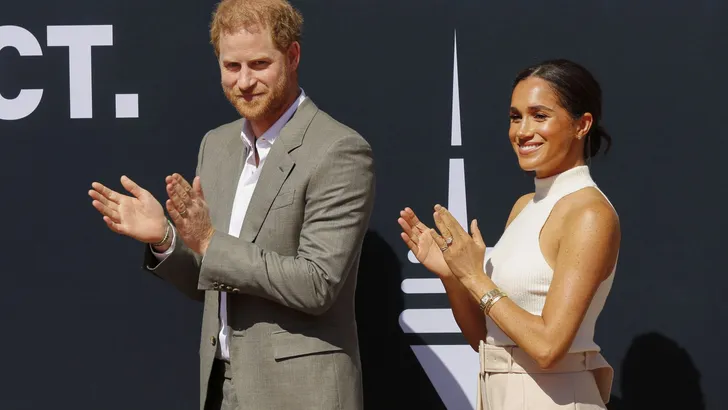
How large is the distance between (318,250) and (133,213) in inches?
17.9

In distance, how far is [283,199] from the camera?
8.55 feet

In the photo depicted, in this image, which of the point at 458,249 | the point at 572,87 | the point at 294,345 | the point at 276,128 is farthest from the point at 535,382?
the point at 276,128

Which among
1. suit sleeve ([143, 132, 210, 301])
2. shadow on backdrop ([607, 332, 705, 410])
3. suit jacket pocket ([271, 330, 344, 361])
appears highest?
suit sleeve ([143, 132, 210, 301])

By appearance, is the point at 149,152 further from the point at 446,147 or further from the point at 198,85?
the point at 446,147

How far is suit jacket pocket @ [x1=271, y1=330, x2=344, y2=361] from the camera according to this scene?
8.56ft

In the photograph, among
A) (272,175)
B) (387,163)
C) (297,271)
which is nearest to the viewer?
(297,271)

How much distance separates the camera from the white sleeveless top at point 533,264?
8.05ft

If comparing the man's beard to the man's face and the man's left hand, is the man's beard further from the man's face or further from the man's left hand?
the man's left hand

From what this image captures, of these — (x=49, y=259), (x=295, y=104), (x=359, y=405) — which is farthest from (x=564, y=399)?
(x=49, y=259)

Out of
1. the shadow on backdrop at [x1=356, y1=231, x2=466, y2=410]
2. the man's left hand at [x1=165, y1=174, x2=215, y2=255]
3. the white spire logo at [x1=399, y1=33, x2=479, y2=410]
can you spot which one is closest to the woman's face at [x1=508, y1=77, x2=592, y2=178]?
the man's left hand at [x1=165, y1=174, x2=215, y2=255]

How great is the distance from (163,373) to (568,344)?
1652mm

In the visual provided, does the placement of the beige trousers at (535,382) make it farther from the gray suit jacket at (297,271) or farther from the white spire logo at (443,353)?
the white spire logo at (443,353)

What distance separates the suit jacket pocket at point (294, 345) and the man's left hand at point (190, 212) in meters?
0.30

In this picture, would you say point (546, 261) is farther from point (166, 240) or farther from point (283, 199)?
point (166, 240)
